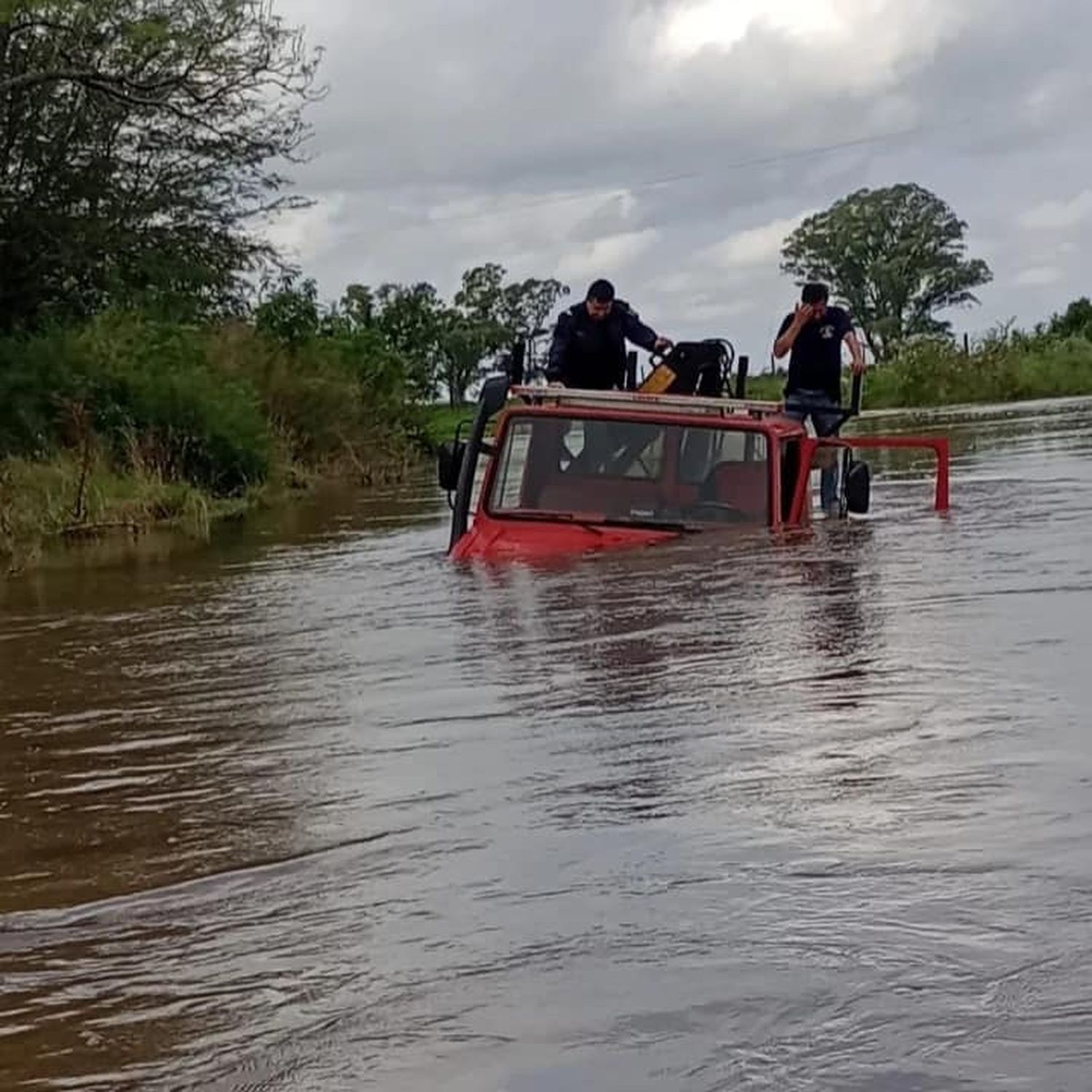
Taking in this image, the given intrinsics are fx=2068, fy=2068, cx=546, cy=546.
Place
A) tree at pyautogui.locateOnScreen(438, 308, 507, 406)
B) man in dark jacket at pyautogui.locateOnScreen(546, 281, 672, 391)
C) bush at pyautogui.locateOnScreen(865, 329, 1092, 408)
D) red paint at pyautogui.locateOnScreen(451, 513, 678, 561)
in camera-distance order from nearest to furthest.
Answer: red paint at pyautogui.locateOnScreen(451, 513, 678, 561), man in dark jacket at pyautogui.locateOnScreen(546, 281, 672, 391), tree at pyautogui.locateOnScreen(438, 308, 507, 406), bush at pyautogui.locateOnScreen(865, 329, 1092, 408)

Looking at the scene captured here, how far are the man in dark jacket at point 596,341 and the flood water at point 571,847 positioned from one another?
3.02m

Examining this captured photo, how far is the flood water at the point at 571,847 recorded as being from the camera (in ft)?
11.0

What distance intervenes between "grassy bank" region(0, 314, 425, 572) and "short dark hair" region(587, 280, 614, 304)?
5.68 meters

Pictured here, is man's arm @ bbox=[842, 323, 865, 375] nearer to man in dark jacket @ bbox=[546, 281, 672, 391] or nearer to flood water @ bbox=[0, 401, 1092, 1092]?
man in dark jacket @ bbox=[546, 281, 672, 391]

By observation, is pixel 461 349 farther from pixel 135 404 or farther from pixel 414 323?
pixel 135 404

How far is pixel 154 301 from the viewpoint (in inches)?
1037

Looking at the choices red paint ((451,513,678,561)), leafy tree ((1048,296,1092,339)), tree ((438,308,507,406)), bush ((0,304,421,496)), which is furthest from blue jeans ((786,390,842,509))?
leafy tree ((1048,296,1092,339))

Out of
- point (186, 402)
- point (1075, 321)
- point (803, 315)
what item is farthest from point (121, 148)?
point (1075, 321)

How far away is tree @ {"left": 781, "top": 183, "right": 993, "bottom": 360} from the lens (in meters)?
87.7

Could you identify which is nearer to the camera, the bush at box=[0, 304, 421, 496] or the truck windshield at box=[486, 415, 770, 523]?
the truck windshield at box=[486, 415, 770, 523]

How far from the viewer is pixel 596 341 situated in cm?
1196

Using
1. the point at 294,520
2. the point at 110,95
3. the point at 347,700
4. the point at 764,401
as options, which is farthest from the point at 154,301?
the point at 347,700

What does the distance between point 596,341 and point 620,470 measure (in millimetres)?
1872

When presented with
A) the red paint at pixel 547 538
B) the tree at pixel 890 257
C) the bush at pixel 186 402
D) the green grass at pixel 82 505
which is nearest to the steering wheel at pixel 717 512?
the red paint at pixel 547 538
